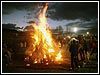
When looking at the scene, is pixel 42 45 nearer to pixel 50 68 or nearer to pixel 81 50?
pixel 50 68

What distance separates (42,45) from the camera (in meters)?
5.65

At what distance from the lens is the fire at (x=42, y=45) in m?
5.63

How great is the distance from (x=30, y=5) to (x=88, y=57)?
1.19 meters

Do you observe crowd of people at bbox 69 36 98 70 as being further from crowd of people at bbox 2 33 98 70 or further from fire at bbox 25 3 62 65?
fire at bbox 25 3 62 65

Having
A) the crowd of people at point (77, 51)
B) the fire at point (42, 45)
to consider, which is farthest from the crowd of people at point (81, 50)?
the fire at point (42, 45)

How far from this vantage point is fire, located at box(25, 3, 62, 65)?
5.63 metres

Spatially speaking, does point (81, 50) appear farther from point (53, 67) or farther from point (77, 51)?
point (53, 67)

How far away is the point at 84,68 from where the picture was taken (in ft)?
18.4

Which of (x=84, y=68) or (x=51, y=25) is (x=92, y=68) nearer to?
(x=84, y=68)

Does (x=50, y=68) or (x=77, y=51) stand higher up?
(x=77, y=51)

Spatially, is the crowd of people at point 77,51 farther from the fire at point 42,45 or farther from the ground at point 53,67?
the fire at point 42,45

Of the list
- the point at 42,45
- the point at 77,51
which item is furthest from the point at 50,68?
the point at 77,51

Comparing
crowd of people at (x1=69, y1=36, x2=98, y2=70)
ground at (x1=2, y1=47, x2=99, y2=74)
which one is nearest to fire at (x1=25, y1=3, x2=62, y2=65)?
ground at (x1=2, y1=47, x2=99, y2=74)

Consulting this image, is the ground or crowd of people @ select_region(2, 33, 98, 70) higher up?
crowd of people @ select_region(2, 33, 98, 70)
